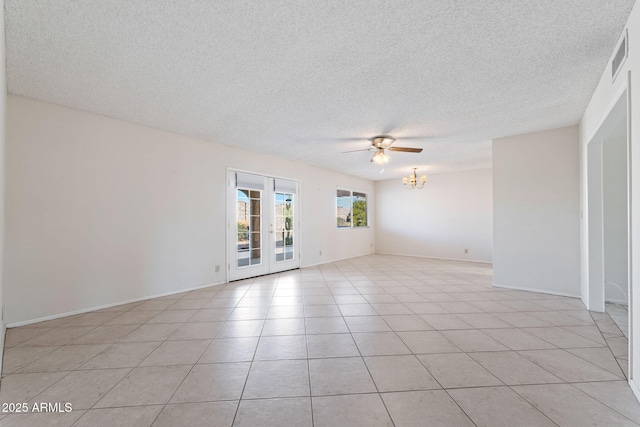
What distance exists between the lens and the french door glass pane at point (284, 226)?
5.79 metres

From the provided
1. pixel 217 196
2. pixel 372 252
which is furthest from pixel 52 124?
pixel 372 252

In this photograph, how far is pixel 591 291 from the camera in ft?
10.7

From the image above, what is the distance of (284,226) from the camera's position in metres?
5.95

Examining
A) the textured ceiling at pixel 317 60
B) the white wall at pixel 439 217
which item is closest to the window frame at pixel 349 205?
the white wall at pixel 439 217

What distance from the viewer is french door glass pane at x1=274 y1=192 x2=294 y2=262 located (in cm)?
579

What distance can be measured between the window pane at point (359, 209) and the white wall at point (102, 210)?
4319 millimetres

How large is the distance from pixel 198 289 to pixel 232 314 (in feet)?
4.81

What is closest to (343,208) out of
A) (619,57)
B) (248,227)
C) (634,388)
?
(248,227)

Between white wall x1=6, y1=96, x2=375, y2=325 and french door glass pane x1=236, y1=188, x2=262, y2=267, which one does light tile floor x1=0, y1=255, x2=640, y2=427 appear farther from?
french door glass pane x1=236, y1=188, x2=262, y2=267

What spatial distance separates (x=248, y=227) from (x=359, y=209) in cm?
423

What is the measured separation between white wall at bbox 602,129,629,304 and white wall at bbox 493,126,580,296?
31 cm

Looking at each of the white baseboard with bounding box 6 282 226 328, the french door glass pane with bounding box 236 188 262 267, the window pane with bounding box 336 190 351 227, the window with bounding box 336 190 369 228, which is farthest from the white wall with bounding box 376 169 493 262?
the white baseboard with bounding box 6 282 226 328

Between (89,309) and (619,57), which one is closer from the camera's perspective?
(619,57)

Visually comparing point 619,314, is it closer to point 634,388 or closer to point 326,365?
point 634,388
